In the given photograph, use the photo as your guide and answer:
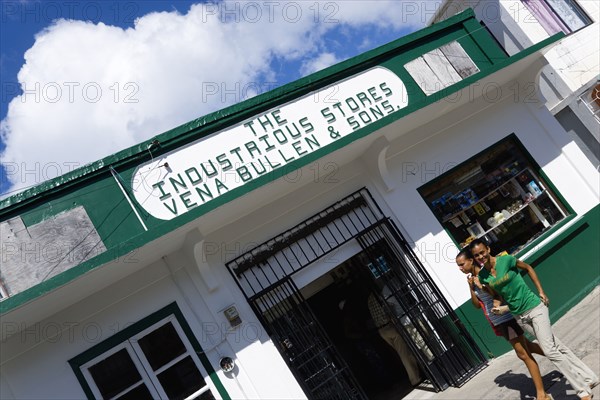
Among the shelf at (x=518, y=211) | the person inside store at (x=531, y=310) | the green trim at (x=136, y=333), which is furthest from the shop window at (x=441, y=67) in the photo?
the green trim at (x=136, y=333)

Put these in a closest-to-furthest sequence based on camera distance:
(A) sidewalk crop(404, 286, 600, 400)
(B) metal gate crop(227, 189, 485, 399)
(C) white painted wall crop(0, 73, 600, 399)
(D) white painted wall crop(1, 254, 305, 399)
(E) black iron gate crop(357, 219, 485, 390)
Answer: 1. (A) sidewalk crop(404, 286, 600, 400)
2. (D) white painted wall crop(1, 254, 305, 399)
3. (C) white painted wall crop(0, 73, 600, 399)
4. (B) metal gate crop(227, 189, 485, 399)
5. (E) black iron gate crop(357, 219, 485, 390)

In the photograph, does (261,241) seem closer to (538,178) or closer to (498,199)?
(498,199)

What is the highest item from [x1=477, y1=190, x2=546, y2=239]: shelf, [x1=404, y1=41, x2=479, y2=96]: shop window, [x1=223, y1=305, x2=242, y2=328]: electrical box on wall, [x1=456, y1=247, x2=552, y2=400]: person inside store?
[x1=404, y1=41, x2=479, y2=96]: shop window

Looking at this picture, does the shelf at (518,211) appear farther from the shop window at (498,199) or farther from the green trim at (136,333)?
the green trim at (136,333)

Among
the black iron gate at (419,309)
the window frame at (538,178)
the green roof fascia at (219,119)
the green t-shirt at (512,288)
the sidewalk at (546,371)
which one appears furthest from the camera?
the window frame at (538,178)

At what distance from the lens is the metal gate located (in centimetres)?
669

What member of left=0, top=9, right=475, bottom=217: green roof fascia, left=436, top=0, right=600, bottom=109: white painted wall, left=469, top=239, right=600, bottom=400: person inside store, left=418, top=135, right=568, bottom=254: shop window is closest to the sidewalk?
left=469, top=239, right=600, bottom=400: person inside store

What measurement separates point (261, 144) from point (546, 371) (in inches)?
165

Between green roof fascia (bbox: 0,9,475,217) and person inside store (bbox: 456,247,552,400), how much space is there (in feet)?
11.0

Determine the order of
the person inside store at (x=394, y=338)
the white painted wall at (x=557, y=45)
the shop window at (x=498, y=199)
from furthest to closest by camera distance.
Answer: the white painted wall at (x=557, y=45) < the shop window at (x=498, y=199) < the person inside store at (x=394, y=338)

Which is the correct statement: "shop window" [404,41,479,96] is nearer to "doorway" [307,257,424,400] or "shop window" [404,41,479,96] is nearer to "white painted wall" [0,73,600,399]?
"white painted wall" [0,73,600,399]

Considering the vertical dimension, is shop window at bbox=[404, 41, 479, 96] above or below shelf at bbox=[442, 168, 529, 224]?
above

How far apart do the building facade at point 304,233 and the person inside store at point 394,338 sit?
1.25ft

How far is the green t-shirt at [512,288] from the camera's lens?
16.1ft
